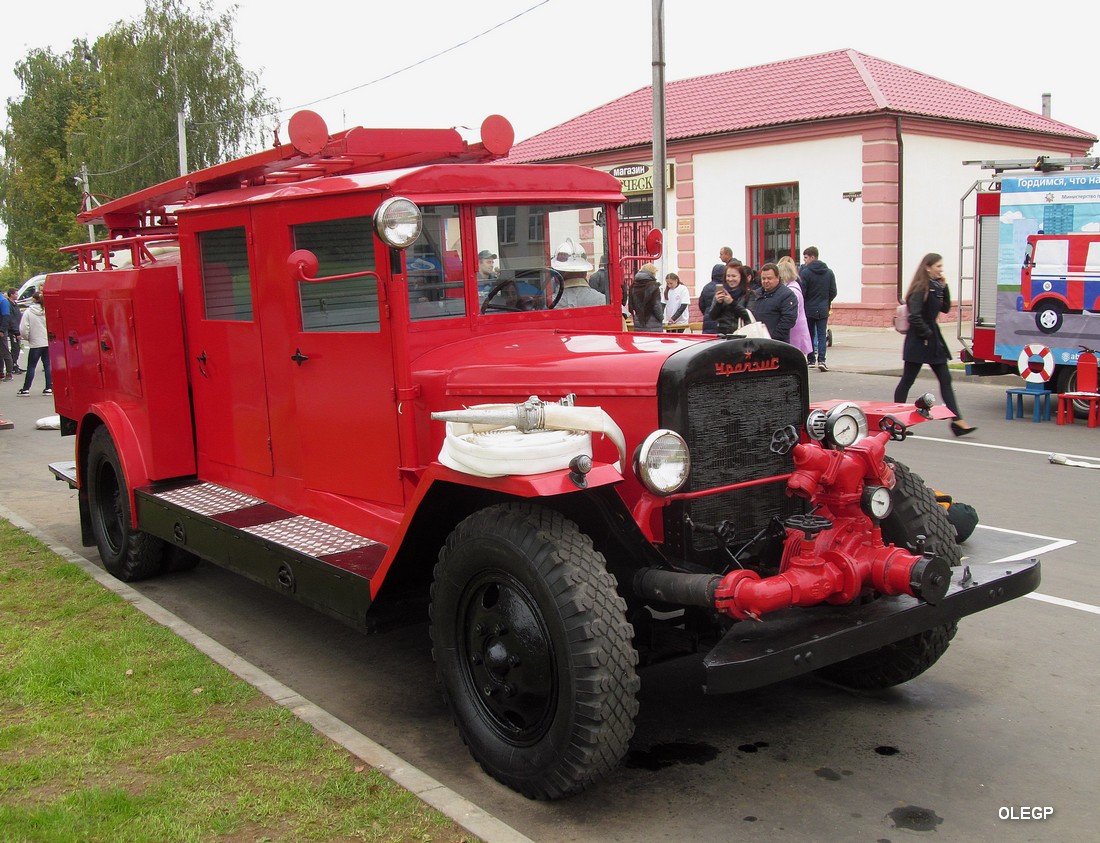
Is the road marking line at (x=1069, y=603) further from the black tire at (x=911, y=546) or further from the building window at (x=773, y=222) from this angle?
the building window at (x=773, y=222)

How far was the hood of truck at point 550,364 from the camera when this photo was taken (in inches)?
164

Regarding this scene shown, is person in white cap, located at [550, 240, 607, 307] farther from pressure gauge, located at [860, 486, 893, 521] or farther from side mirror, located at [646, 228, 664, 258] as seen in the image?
pressure gauge, located at [860, 486, 893, 521]

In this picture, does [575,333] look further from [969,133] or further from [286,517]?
[969,133]

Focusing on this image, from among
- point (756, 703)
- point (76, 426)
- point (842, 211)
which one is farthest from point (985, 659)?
point (842, 211)

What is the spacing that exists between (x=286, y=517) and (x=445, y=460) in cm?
194

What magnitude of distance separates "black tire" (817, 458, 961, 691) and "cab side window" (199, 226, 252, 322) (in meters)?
3.49

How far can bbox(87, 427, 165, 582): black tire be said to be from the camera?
6.74m

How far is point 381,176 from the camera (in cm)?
482

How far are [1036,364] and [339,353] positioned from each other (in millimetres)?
9485

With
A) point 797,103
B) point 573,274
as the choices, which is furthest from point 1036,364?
point 797,103

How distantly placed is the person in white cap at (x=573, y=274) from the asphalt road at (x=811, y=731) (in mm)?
1816

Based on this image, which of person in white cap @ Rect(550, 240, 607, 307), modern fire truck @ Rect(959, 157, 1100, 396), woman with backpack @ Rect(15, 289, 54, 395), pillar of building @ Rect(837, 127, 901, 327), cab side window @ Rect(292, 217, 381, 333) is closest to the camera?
cab side window @ Rect(292, 217, 381, 333)

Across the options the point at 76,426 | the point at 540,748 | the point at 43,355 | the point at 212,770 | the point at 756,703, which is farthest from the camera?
the point at 43,355

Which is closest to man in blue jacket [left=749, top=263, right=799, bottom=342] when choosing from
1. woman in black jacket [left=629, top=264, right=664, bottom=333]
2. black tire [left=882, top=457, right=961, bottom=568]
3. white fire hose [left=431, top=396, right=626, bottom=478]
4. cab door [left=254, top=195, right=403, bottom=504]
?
woman in black jacket [left=629, top=264, right=664, bottom=333]
